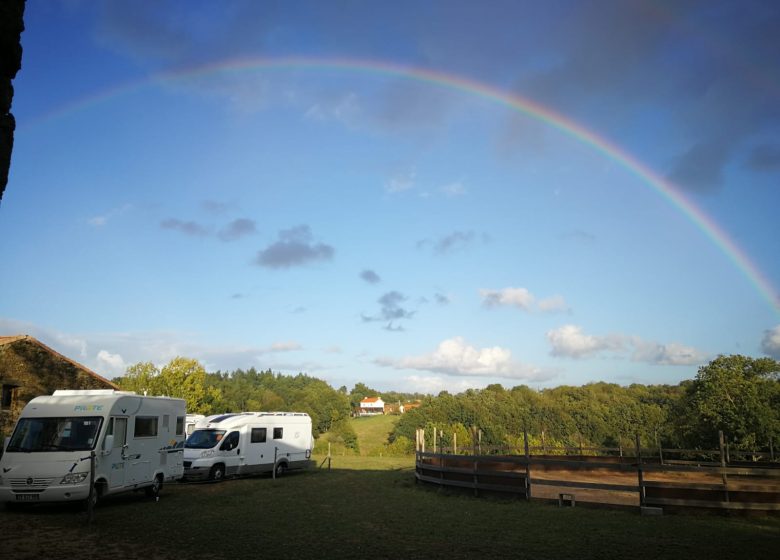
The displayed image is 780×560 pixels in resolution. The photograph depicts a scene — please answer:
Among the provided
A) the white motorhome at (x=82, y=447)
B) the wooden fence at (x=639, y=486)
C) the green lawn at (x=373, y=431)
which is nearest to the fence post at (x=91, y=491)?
the white motorhome at (x=82, y=447)

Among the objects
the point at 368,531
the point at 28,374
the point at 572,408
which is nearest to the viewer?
the point at 368,531

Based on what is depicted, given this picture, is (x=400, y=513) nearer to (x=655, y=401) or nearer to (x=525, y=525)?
(x=525, y=525)

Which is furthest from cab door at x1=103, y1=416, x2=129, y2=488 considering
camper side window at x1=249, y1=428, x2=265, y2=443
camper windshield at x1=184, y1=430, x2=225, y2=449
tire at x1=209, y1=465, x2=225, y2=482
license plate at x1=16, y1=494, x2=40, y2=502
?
camper side window at x1=249, y1=428, x2=265, y2=443

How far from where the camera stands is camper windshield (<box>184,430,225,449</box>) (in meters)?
22.8

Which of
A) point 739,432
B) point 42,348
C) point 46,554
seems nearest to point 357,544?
point 46,554

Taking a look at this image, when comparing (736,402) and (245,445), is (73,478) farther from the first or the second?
(736,402)

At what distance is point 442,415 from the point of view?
3809 inches

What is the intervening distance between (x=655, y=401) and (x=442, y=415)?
4662 cm

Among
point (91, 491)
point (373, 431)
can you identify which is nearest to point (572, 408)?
point (373, 431)

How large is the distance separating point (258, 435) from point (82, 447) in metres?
11.6

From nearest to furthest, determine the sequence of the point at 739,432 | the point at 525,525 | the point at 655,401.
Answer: the point at 525,525 → the point at 739,432 → the point at 655,401

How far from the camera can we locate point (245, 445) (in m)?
23.9

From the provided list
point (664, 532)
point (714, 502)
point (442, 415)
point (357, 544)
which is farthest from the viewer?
point (442, 415)

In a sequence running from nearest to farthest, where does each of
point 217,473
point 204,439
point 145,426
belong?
point 145,426 → point 217,473 → point 204,439
